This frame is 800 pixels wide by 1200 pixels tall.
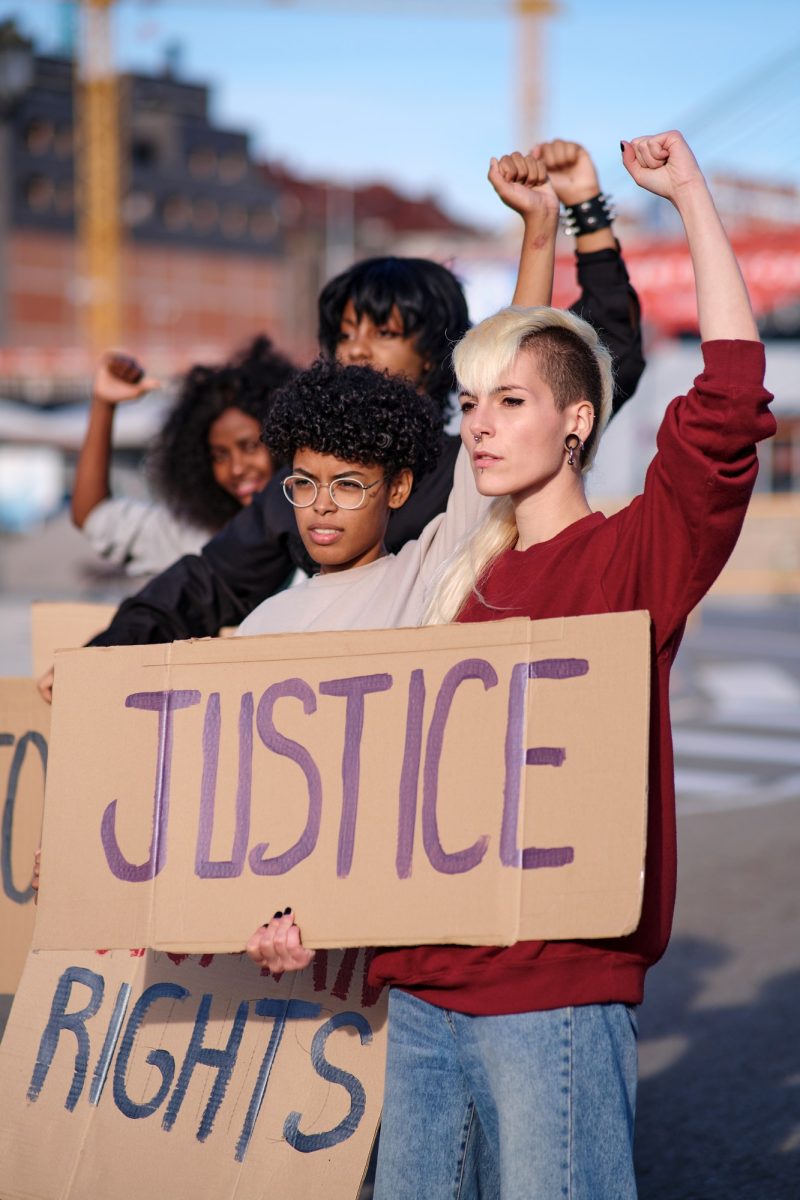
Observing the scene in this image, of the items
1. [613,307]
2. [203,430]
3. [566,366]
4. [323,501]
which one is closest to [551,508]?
[566,366]

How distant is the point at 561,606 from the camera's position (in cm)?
238

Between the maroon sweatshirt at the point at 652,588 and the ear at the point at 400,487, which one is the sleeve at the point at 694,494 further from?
the ear at the point at 400,487

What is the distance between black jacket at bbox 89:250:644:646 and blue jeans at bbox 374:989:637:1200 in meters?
1.16

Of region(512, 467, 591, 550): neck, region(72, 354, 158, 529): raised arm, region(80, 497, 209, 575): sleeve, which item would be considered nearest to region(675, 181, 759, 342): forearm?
region(512, 467, 591, 550): neck

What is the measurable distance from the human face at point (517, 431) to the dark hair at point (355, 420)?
1.63ft

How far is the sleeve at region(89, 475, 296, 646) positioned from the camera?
131 inches

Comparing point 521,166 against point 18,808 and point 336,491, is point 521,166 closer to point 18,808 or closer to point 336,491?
point 336,491

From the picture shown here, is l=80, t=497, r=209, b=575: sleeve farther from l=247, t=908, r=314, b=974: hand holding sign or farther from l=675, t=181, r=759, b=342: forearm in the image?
l=675, t=181, r=759, b=342: forearm

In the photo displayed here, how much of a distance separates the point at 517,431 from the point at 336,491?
56 centimetres

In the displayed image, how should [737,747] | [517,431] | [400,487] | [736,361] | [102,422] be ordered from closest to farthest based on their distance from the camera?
[736,361], [517,431], [400,487], [102,422], [737,747]

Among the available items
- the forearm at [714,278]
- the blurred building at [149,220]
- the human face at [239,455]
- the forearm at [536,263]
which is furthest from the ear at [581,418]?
the blurred building at [149,220]

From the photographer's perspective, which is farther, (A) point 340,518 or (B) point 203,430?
(B) point 203,430

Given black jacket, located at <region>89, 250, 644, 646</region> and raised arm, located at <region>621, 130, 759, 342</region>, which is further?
black jacket, located at <region>89, 250, 644, 646</region>

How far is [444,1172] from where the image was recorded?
2359 millimetres
